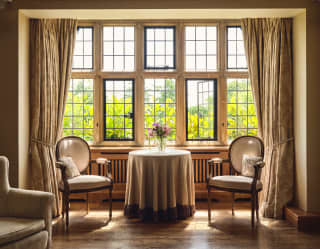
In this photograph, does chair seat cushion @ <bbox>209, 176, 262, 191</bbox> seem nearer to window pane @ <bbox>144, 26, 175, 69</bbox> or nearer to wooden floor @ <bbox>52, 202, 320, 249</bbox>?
wooden floor @ <bbox>52, 202, 320, 249</bbox>

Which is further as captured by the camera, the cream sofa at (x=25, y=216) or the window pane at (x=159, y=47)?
the window pane at (x=159, y=47)

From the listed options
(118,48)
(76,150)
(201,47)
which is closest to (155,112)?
(118,48)

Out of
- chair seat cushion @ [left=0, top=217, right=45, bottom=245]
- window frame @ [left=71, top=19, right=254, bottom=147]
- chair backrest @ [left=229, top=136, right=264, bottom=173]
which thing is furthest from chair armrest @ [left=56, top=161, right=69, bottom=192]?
chair backrest @ [left=229, top=136, right=264, bottom=173]

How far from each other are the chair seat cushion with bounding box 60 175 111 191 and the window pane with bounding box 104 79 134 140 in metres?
1.36

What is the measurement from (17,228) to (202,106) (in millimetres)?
3440

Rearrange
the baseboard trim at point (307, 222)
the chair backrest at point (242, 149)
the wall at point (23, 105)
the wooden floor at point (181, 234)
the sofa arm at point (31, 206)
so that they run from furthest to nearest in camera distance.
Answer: the chair backrest at point (242, 149), the wall at point (23, 105), the baseboard trim at point (307, 222), the wooden floor at point (181, 234), the sofa arm at point (31, 206)

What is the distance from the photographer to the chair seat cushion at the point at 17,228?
6.94ft

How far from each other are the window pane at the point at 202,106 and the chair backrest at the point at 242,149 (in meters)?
0.87

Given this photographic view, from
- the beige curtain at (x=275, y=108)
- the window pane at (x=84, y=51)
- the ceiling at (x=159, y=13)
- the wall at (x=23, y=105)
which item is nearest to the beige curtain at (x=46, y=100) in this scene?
the wall at (x=23, y=105)

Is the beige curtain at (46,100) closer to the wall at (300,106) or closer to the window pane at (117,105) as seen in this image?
the window pane at (117,105)

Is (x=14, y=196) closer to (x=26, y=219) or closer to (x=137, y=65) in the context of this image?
(x=26, y=219)

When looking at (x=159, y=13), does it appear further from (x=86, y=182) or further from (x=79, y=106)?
(x=86, y=182)

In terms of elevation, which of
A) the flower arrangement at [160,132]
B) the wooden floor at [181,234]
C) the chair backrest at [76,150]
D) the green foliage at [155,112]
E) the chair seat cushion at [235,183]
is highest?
the green foliage at [155,112]

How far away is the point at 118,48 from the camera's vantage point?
4910 mm
